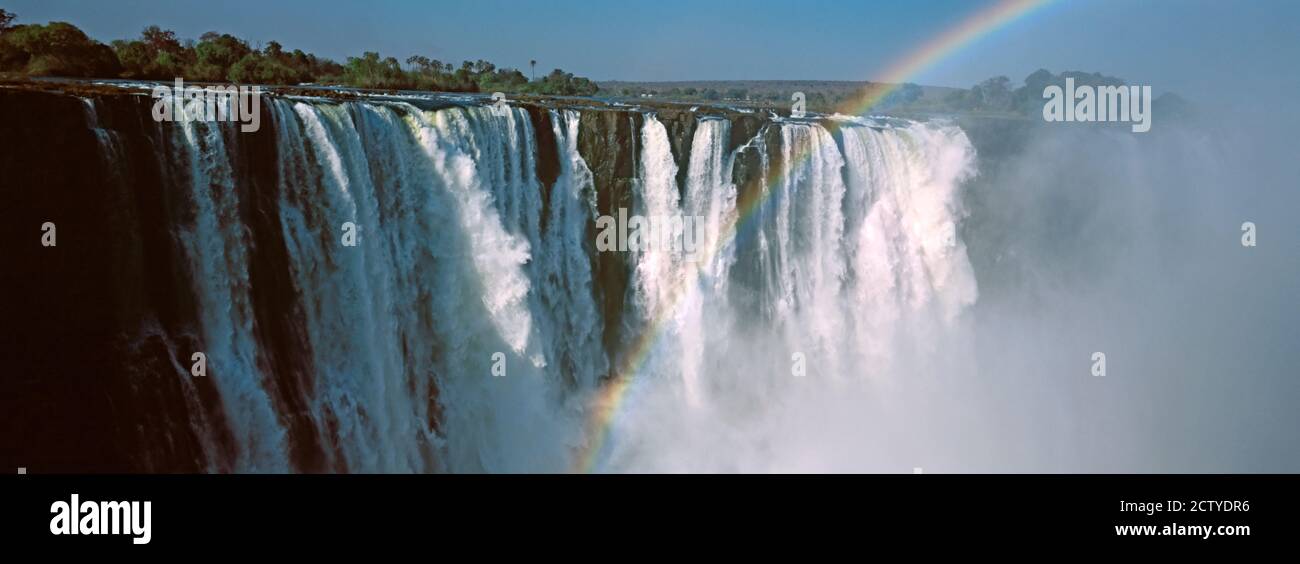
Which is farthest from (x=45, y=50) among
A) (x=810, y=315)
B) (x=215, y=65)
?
(x=810, y=315)

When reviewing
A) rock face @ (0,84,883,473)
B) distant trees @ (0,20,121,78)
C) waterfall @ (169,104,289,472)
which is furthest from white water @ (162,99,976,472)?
distant trees @ (0,20,121,78)

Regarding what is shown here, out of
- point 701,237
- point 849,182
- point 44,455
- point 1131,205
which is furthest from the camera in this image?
point 1131,205

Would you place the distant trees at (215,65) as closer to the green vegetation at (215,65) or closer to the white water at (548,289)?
the green vegetation at (215,65)

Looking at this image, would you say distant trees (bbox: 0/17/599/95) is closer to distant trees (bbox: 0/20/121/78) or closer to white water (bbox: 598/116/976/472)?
distant trees (bbox: 0/20/121/78)

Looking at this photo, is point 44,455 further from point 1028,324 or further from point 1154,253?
point 1154,253

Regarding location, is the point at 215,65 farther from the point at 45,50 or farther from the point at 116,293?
the point at 116,293
